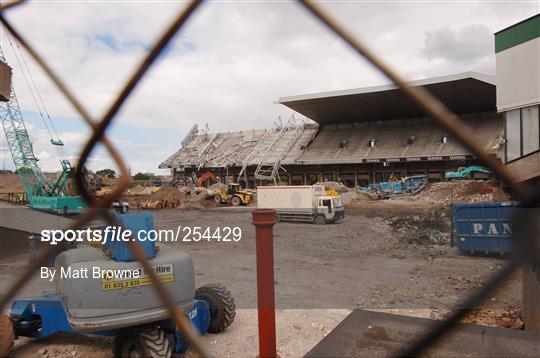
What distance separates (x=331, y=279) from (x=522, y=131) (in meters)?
5.01

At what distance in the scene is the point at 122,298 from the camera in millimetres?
3463

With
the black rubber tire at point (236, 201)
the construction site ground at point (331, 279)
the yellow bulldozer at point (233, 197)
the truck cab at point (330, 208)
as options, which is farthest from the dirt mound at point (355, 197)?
the construction site ground at point (331, 279)

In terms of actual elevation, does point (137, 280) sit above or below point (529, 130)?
below

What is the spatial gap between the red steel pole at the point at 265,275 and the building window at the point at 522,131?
9.32 feet

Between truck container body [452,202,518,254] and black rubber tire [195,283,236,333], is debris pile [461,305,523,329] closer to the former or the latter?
black rubber tire [195,283,236,333]

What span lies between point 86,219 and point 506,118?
459 cm

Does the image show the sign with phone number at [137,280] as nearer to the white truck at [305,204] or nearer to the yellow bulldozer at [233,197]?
the white truck at [305,204]

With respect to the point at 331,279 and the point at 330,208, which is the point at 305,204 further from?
the point at 331,279

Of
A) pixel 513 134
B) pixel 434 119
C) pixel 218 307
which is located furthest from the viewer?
pixel 218 307

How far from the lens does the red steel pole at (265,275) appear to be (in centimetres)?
306

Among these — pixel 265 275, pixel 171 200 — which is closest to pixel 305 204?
pixel 171 200

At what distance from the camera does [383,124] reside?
3916 cm

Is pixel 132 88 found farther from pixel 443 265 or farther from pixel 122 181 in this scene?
pixel 443 265

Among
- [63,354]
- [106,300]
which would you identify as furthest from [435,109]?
[63,354]
